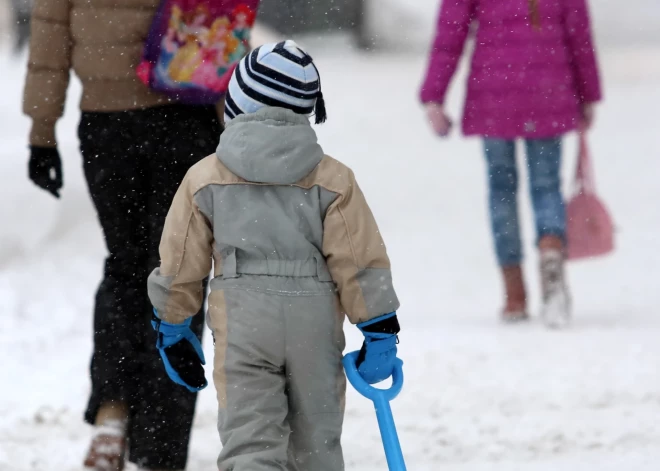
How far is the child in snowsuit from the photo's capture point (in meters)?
2.76

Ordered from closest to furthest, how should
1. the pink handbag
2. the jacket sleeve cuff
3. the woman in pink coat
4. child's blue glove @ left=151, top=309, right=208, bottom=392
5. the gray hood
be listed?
the gray hood → child's blue glove @ left=151, top=309, right=208, bottom=392 → the jacket sleeve cuff → the woman in pink coat → the pink handbag

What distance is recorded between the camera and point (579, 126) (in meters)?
5.73

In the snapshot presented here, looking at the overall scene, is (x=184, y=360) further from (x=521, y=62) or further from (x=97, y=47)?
(x=521, y=62)

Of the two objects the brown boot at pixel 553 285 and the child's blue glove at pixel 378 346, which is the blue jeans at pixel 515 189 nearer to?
the brown boot at pixel 553 285

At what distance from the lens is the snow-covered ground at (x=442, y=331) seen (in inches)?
157

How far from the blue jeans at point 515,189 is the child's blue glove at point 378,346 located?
2.91m

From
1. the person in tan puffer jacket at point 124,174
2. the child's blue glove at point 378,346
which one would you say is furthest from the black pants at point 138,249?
the child's blue glove at point 378,346

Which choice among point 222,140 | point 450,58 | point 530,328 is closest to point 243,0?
point 222,140

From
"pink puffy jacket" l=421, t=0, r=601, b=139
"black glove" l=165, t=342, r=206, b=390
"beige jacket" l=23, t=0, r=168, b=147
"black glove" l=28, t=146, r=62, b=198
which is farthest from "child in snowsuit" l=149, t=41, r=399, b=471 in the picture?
"pink puffy jacket" l=421, t=0, r=601, b=139

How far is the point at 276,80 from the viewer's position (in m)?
2.81

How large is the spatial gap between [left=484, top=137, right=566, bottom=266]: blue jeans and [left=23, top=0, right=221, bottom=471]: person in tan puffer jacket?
2.43 meters

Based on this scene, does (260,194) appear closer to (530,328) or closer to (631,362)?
(631,362)

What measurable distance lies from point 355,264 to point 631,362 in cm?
252

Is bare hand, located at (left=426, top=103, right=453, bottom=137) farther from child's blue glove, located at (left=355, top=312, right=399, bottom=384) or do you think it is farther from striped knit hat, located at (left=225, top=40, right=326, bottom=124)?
child's blue glove, located at (left=355, top=312, right=399, bottom=384)
